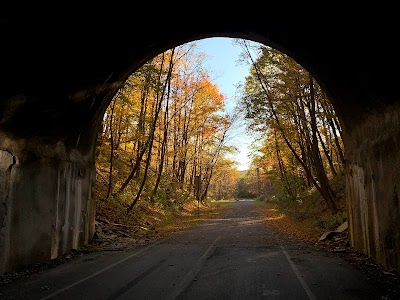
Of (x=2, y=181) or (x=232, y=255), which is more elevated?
(x=2, y=181)

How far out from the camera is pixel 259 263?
6.94 m

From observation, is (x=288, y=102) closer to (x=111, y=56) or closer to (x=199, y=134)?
(x=111, y=56)

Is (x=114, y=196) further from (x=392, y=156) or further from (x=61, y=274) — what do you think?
(x=392, y=156)

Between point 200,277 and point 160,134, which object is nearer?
point 200,277

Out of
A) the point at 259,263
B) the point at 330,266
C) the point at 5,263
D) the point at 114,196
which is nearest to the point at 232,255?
the point at 259,263

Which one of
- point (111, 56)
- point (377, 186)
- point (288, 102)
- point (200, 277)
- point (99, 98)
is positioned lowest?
point (200, 277)

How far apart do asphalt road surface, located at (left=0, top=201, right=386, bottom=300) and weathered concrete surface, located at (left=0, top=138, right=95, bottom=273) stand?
0.63 metres

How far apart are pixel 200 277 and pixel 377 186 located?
3.98 meters

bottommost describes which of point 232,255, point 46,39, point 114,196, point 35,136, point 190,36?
point 232,255

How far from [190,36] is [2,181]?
5301 millimetres

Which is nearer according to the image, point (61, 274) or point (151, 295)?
point (151, 295)

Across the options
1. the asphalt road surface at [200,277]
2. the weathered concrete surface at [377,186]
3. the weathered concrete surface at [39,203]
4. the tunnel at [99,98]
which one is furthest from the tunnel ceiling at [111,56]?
the asphalt road surface at [200,277]

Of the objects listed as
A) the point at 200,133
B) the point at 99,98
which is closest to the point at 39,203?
the point at 99,98

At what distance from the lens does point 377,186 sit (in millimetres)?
6711
